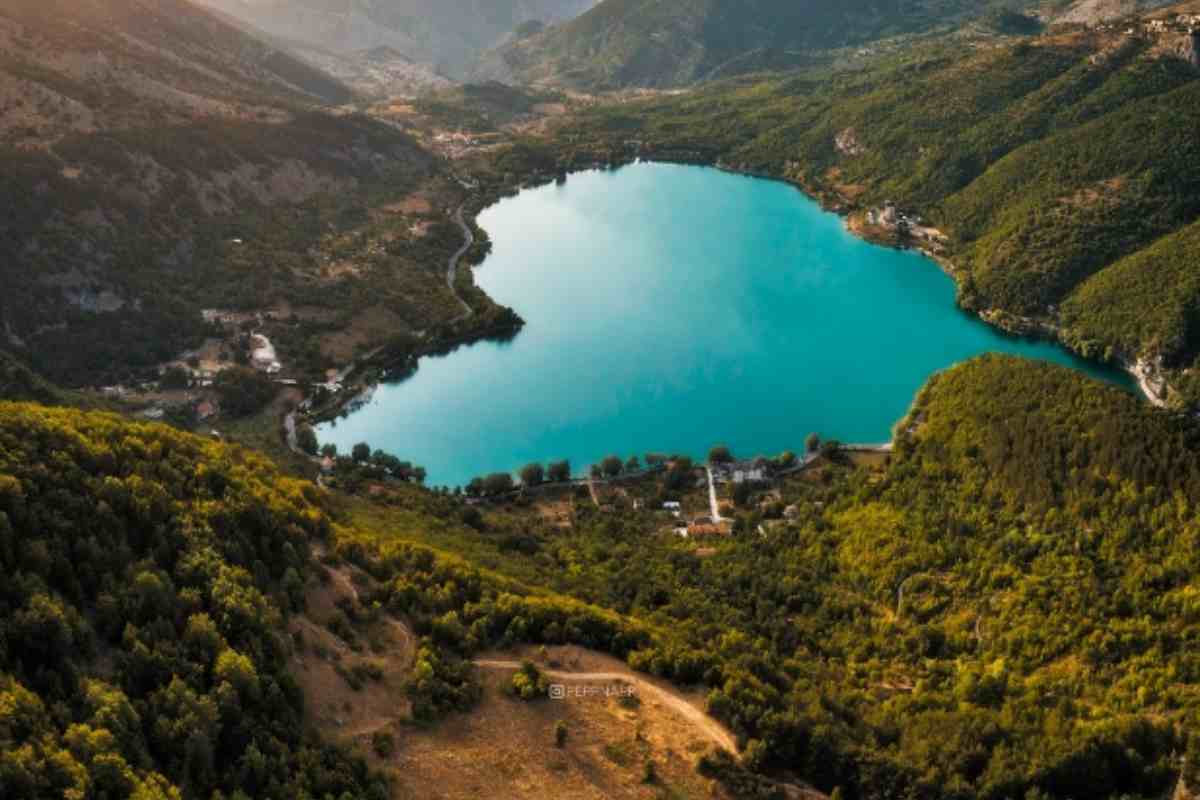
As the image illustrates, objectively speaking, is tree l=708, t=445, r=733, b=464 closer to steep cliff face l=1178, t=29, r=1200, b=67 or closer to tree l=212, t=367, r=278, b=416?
tree l=212, t=367, r=278, b=416

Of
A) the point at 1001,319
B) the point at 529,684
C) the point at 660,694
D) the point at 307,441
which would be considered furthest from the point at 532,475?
the point at 1001,319

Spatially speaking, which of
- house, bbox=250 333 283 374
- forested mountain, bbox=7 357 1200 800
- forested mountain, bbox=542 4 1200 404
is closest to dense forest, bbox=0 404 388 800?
forested mountain, bbox=7 357 1200 800

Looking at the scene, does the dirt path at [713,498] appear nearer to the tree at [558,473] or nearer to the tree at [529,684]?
the tree at [558,473]

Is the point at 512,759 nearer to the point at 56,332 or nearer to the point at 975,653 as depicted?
the point at 975,653

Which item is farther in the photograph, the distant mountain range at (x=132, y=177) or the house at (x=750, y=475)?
the distant mountain range at (x=132, y=177)

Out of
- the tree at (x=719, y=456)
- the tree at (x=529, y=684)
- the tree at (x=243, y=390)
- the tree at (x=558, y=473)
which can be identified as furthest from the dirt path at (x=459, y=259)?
the tree at (x=529, y=684)

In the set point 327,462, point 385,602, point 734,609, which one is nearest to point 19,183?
point 327,462
